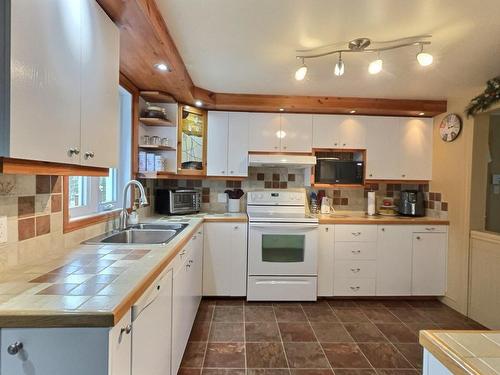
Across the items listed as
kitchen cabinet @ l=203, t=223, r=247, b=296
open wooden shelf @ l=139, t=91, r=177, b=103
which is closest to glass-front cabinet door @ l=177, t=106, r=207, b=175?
open wooden shelf @ l=139, t=91, r=177, b=103

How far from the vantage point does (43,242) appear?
53.5 inches

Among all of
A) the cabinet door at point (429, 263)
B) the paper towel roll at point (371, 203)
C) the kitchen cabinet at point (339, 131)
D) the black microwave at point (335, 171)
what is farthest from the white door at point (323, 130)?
the cabinet door at point (429, 263)

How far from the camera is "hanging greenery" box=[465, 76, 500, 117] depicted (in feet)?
7.92

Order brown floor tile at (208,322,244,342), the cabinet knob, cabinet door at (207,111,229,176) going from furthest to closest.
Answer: cabinet door at (207,111,229,176)
brown floor tile at (208,322,244,342)
the cabinet knob

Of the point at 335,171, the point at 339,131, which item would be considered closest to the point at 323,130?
the point at 339,131

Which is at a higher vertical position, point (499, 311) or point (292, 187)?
point (292, 187)

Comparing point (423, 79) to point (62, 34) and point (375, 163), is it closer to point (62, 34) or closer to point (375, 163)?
point (375, 163)

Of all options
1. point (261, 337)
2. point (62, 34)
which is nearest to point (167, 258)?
point (62, 34)

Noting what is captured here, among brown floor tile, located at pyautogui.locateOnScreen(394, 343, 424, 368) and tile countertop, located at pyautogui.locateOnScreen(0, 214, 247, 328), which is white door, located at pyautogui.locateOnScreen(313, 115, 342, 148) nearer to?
brown floor tile, located at pyautogui.locateOnScreen(394, 343, 424, 368)

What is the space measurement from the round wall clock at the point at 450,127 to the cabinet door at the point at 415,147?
0.56ft

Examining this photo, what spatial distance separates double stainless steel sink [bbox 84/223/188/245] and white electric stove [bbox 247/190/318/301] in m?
0.88

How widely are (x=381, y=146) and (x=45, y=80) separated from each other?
3177 mm

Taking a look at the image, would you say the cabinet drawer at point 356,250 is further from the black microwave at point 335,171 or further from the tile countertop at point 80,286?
the tile countertop at point 80,286

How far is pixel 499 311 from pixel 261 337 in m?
2.07
